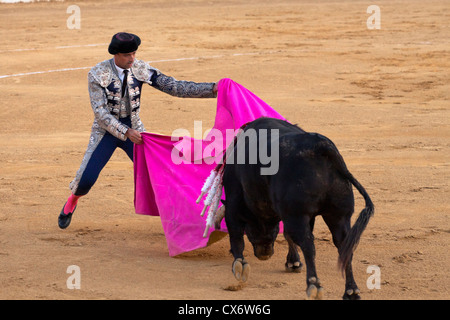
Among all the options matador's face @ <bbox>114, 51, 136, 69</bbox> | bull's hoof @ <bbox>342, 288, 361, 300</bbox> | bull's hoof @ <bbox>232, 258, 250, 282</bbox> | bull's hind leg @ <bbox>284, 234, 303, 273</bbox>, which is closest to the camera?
bull's hoof @ <bbox>342, 288, 361, 300</bbox>

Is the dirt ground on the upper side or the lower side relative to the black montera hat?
lower

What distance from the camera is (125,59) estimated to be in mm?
5430

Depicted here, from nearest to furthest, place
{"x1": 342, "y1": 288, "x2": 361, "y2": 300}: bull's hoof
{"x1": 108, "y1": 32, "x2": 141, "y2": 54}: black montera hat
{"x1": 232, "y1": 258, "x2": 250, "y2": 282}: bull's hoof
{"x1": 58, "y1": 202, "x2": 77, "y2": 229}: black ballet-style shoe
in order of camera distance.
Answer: {"x1": 342, "y1": 288, "x2": 361, "y2": 300}: bull's hoof < {"x1": 232, "y1": 258, "x2": 250, "y2": 282}: bull's hoof < {"x1": 108, "y1": 32, "x2": 141, "y2": 54}: black montera hat < {"x1": 58, "y1": 202, "x2": 77, "y2": 229}: black ballet-style shoe

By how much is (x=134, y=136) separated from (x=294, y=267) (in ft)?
4.72

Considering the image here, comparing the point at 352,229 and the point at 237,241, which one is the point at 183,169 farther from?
the point at 352,229

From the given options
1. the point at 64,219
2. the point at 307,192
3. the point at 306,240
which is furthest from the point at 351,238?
the point at 64,219

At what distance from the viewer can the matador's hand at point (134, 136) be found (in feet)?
17.9

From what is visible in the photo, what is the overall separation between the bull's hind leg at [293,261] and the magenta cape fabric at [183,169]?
532 mm

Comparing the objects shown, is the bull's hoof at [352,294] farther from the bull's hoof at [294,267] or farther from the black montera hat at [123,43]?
the black montera hat at [123,43]

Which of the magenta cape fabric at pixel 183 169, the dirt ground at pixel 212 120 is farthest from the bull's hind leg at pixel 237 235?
the magenta cape fabric at pixel 183 169

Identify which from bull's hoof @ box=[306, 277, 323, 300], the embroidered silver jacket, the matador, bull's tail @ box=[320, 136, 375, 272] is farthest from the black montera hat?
bull's hoof @ box=[306, 277, 323, 300]

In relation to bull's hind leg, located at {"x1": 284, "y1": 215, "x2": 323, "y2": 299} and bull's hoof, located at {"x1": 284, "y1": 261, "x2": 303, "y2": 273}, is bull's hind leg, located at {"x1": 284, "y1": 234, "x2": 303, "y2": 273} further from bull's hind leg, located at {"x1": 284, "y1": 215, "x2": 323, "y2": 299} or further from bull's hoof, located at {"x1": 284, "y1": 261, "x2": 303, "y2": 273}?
bull's hind leg, located at {"x1": 284, "y1": 215, "x2": 323, "y2": 299}

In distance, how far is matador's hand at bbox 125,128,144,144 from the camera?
546cm

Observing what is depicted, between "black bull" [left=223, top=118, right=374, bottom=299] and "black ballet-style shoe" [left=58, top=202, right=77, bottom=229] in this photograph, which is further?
"black ballet-style shoe" [left=58, top=202, right=77, bottom=229]
